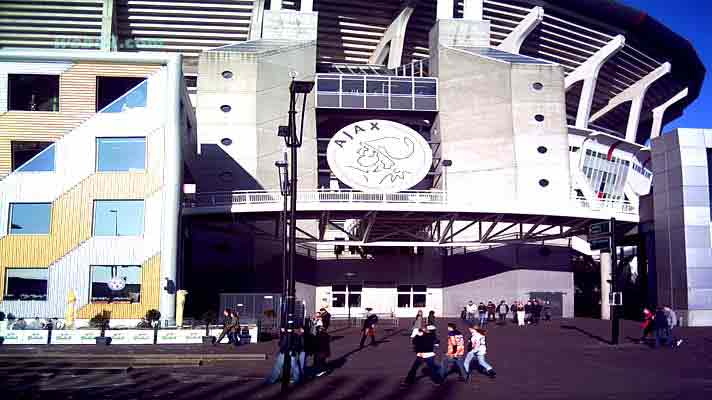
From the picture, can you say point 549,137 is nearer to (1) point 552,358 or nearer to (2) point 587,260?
(2) point 587,260

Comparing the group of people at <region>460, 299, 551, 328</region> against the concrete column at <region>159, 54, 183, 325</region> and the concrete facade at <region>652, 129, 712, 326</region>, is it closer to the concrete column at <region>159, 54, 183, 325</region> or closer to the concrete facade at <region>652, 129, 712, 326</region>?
the concrete facade at <region>652, 129, 712, 326</region>

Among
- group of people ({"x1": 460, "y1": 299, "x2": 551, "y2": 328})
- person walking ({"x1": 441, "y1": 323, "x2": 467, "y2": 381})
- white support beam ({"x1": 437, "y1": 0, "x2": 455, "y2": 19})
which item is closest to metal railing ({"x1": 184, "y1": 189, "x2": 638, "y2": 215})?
group of people ({"x1": 460, "y1": 299, "x2": 551, "y2": 328})

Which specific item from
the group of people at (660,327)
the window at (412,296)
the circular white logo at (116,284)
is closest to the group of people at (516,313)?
the window at (412,296)

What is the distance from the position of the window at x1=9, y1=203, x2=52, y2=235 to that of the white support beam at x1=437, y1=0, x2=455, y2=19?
3403 centimetres

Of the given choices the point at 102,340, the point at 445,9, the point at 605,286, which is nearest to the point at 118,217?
the point at 102,340

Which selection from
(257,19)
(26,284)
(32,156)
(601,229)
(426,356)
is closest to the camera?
(426,356)

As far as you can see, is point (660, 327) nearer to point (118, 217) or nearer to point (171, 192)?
point (171, 192)

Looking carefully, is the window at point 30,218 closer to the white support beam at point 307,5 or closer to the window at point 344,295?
the window at point 344,295

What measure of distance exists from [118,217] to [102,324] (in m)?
7.08

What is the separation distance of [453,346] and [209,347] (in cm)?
1354

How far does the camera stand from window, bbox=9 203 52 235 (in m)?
37.3

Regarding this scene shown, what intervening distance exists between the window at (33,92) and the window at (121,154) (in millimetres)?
3517

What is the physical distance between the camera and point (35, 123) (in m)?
38.0

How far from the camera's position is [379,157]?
49.6 metres
